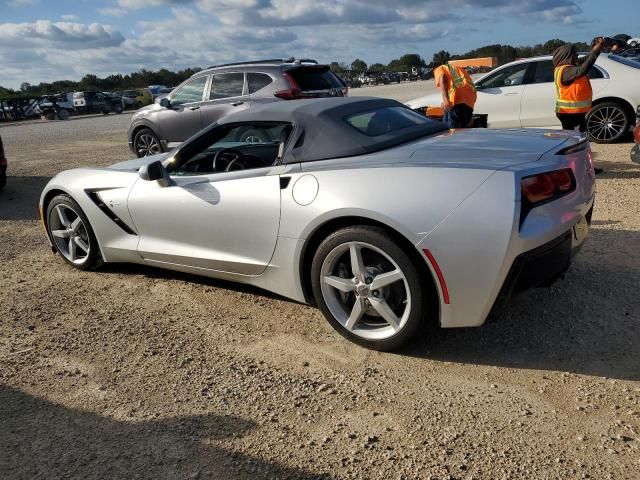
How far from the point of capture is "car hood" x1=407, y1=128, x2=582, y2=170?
2920mm

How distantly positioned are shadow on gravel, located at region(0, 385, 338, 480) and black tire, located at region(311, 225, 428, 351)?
893 millimetres

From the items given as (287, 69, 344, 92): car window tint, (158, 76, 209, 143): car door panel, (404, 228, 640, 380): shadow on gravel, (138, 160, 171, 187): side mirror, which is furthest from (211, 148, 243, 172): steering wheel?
(158, 76, 209, 143): car door panel

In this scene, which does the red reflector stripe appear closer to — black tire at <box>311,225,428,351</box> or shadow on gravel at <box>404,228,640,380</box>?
black tire at <box>311,225,428,351</box>

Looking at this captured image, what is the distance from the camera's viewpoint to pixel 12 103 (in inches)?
1452

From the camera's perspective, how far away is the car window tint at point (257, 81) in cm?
917

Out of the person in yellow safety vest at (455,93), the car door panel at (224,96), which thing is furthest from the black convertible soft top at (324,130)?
the car door panel at (224,96)

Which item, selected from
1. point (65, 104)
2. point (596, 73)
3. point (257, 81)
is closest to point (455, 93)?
point (596, 73)

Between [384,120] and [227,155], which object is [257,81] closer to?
[227,155]

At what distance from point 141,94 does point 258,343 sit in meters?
47.3

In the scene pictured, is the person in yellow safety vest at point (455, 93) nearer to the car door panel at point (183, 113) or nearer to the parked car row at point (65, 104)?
the car door panel at point (183, 113)

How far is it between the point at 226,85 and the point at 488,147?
7176 mm

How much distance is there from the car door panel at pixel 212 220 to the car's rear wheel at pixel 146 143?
259 inches

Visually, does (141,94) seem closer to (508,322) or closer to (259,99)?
(259,99)

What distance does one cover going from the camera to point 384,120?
3850 mm
